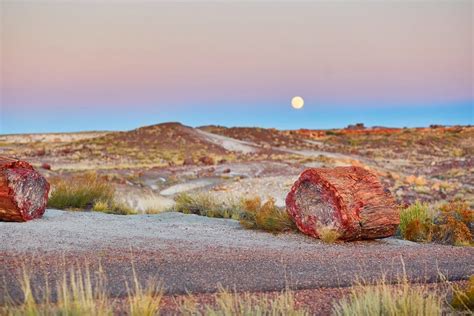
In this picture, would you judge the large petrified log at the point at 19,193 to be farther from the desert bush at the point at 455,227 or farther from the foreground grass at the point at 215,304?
the desert bush at the point at 455,227

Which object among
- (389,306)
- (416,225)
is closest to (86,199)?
(416,225)

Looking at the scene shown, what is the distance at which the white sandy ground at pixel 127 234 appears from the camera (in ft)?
29.5

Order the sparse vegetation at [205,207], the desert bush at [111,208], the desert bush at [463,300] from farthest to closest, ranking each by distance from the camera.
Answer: the desert bush at [111,208] < the sparse vegetation at [205,207] < the desert bush at [463,300]

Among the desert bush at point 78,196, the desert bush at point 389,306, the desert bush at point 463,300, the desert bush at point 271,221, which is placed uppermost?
the desert bush at point 78,196

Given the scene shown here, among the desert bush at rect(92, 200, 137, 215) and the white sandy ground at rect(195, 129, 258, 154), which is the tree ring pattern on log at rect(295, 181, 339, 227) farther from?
the white sandy ground at rect(195, 129, 258, 154)

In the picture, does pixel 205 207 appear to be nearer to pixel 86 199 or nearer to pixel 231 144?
pixel 86 199

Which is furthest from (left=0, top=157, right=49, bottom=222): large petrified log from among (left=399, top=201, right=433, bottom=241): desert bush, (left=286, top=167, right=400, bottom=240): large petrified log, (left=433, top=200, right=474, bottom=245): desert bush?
(left=433, top=200, right=474, bottom=245): desert bush

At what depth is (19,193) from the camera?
1173 cm

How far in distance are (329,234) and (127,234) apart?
3.35 metres

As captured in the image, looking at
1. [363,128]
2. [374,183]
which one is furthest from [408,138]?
[374,183]

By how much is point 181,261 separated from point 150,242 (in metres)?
1.55

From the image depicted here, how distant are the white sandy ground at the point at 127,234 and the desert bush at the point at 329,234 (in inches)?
6.9

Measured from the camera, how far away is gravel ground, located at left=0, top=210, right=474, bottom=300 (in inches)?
278

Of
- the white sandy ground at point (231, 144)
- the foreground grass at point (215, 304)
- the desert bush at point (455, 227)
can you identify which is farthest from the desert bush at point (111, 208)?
the white sandy ground at point (231, 144)
